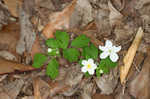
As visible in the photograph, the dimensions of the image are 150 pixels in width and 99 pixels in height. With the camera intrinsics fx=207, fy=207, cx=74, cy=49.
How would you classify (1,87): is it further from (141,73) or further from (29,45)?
(141,73)

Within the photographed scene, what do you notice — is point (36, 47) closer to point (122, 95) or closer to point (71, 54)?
point (71, 54)

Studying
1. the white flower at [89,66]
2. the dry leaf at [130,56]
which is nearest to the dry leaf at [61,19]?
the white flower at [89,66]

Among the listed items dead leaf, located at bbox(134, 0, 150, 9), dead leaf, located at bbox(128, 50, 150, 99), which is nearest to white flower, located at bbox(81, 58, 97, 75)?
dead leaf, located at bbox(128, 50, 150, 99)

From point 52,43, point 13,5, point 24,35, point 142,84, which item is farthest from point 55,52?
point 142,84

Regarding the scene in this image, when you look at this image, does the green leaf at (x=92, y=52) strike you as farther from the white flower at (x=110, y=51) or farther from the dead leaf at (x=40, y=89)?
the dead leaf at (x=40, y=89)

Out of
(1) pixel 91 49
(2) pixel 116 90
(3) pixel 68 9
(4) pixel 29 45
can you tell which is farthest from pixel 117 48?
(4) pixel 29 45

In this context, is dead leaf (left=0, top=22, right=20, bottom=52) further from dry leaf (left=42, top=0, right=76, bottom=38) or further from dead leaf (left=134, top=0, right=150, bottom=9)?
dead leaf (left=134, top=0, right=150, bottom=9)
